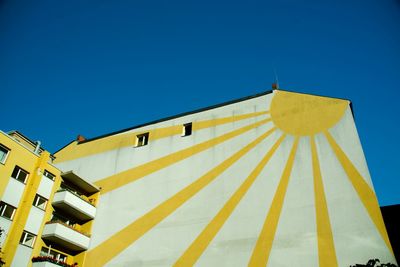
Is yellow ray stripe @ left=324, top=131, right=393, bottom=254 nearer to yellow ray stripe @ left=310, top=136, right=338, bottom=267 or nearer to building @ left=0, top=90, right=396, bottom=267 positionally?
building @ left=0, top=90, right=396, bottom=267

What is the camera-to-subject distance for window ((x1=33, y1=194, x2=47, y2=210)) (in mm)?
23269

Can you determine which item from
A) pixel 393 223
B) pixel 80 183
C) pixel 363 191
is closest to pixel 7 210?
pixel 80 183

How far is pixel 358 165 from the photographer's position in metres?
19.9

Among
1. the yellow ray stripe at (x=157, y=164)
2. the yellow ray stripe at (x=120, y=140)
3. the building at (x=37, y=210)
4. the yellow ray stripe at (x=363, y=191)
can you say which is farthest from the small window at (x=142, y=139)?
the yellow ray stripe at (x=363, y=191)

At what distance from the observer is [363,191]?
1888 cm

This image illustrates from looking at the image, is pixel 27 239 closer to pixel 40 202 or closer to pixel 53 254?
pixel 53 254

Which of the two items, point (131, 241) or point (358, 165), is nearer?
point (358, 165)

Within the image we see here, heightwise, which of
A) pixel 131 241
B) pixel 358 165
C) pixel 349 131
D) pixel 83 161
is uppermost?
pixel 83 161

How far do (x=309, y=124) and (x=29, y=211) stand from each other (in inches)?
745

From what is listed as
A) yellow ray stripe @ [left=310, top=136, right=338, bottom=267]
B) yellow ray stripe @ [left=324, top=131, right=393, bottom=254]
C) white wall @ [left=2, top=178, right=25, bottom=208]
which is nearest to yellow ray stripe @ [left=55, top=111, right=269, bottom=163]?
yellow ray stripe @ [left=324, top=131, right=393, bottom=254]

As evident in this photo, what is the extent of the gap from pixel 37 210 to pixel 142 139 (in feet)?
32.5

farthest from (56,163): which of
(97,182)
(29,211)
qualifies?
(29,211)

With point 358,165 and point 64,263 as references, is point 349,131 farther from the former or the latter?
point 64,263

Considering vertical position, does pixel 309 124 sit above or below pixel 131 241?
above
